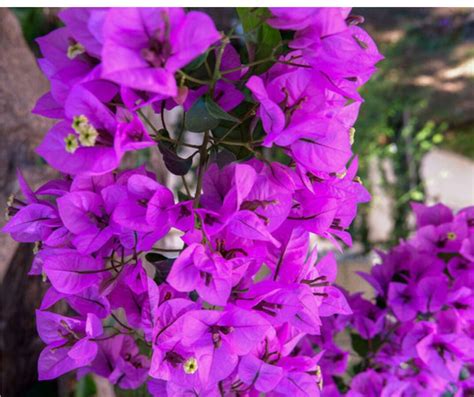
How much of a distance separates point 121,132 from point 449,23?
3.55 metres

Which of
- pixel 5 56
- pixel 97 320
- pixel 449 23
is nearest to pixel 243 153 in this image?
pixel 97 320

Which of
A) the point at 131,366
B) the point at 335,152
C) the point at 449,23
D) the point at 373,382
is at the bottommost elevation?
the point at 449,23

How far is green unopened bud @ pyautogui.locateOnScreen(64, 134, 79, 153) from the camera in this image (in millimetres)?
317

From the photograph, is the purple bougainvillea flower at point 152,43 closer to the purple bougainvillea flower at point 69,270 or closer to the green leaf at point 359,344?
the purple bougainvillea flower at point 69,270

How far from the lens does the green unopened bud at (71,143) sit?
0.32 meters

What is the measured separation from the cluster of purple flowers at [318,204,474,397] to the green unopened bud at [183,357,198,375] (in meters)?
0.30

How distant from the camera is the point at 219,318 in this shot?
1.29 feet

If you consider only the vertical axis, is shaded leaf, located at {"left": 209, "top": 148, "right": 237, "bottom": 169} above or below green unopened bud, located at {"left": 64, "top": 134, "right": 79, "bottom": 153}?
below

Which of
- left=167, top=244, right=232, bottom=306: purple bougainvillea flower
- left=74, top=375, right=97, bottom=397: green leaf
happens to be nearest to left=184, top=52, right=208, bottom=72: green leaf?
left=167, top=244, right=232, bottom=306: purple bougainvillea flower

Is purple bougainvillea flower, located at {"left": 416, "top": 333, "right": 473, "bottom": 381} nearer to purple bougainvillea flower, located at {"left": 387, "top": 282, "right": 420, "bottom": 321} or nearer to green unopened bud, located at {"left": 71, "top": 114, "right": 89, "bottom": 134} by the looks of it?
purple bougainvillea flower, located at {"left": 387, "top": 282, "right": 420, "bottom": 321}

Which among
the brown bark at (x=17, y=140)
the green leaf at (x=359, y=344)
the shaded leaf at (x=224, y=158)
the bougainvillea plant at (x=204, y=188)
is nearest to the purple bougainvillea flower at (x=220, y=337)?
the bougainvillea plant at (x=204, y=188)

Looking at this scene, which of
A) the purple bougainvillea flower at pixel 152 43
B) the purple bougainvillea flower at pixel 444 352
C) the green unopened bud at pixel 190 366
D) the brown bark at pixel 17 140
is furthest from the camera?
the brown bark at pixel 17 140

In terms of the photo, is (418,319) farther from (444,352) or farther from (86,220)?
(86,220)
